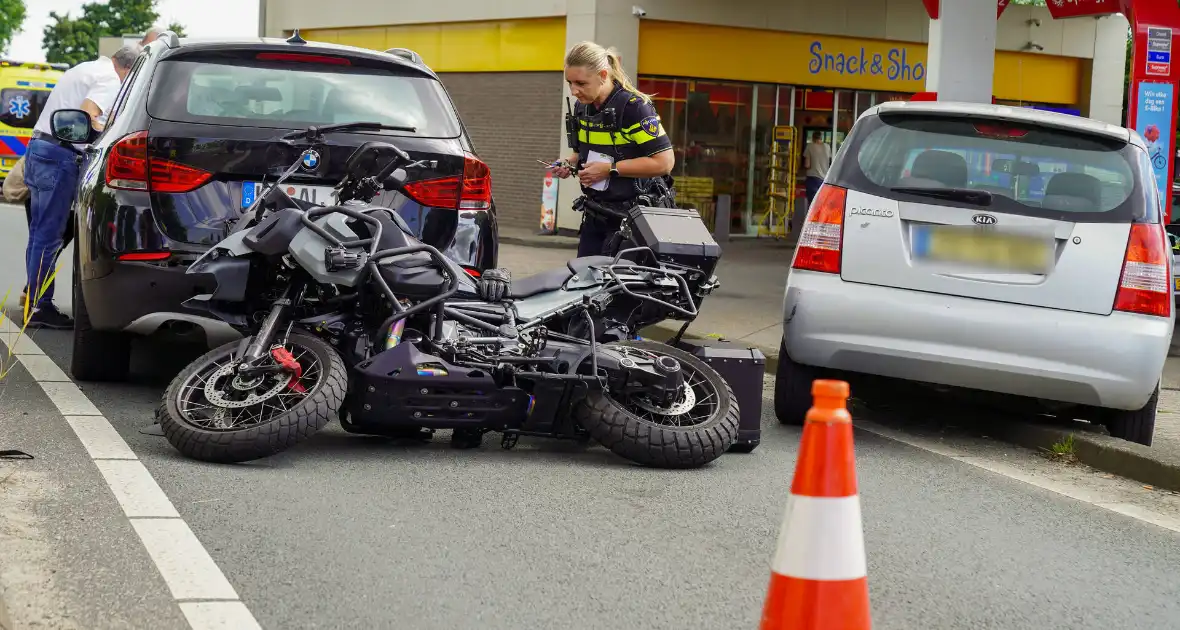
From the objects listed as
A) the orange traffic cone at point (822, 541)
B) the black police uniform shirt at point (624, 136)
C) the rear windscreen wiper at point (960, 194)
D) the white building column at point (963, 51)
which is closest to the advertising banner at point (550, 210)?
the white building column at point (963, 51)

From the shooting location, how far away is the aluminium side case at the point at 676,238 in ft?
20.9

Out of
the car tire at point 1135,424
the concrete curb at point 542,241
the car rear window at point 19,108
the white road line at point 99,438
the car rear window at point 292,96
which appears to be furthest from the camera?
the concrete curb at point 542,241

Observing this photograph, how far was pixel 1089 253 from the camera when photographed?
650cm

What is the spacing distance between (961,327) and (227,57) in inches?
132

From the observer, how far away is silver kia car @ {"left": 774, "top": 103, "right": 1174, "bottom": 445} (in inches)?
255

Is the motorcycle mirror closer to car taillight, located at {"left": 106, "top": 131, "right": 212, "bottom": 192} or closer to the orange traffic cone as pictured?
car taillight, located at {"left": 106, "top": 131, "right": 212, "bottom": 192}

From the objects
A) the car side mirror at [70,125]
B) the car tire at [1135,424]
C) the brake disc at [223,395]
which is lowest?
the car tire at [1135,424]

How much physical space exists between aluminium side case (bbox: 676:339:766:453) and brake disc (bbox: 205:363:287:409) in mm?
1659

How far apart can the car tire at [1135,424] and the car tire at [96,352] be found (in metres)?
4.57

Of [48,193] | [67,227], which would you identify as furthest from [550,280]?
[48,193]

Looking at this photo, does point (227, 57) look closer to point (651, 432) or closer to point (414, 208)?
point (414, 208)

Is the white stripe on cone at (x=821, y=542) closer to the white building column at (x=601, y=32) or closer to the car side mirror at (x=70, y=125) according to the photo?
the car side mirror at (x=70, y=125)

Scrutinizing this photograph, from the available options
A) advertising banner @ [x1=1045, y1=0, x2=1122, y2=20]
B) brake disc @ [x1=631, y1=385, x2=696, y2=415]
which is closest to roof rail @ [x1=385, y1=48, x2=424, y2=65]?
brake disc @ [x1=631, y1=385, x2=696, y2=415]

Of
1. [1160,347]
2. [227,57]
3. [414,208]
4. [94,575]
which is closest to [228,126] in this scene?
[227,57]
